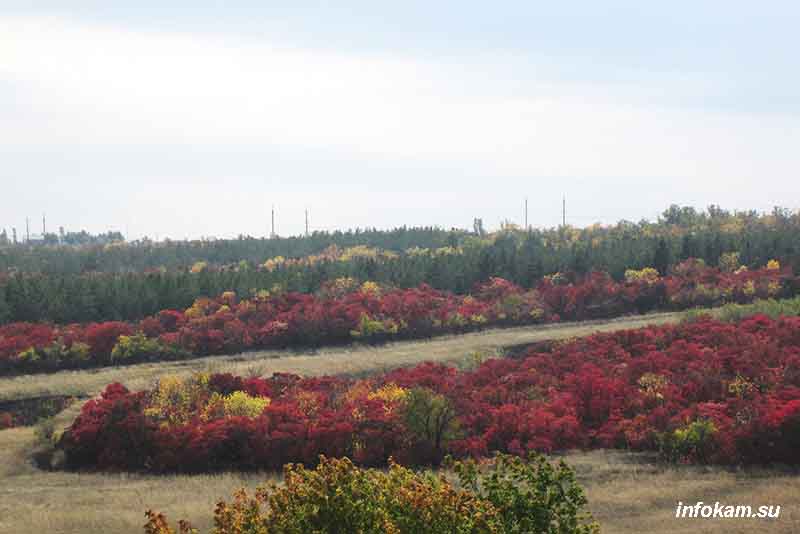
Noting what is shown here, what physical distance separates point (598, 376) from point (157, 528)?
50.2 metres

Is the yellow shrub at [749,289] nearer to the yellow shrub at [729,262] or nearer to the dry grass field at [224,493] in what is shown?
the yellow shrub at [729,262]

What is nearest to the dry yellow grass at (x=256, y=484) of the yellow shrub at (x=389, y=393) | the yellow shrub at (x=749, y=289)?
the yellow shrub at (x=389, y=393)

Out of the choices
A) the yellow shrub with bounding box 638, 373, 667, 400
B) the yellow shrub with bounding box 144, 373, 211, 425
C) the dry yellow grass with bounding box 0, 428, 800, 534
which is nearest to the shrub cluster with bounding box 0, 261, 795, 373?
the yellow shrub with bounding box 144, 373, 211, 425

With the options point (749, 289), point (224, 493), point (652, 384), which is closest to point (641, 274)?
point (749, 289)

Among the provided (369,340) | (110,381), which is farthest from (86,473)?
(369,340)

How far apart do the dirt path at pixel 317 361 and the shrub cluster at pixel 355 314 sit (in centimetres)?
299

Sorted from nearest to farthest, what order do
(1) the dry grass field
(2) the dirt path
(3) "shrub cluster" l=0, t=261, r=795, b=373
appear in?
(1) the dry grass field, (2) the dirt path, (3) "shrub cluster" l=0, t=261, r=795, b=373

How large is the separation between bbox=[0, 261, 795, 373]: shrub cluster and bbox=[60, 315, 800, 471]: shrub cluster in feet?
96.4

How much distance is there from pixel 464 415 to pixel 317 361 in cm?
3228

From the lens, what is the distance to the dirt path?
77938mm

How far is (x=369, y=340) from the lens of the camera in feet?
342

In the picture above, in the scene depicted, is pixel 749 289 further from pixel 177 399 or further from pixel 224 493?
pixel 224 493

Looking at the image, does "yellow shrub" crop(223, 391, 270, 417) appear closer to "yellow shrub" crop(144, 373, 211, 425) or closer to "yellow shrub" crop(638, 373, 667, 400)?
"yellow shrub" crop(144, 373, 211, 425)

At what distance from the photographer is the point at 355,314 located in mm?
106438
